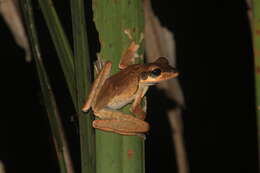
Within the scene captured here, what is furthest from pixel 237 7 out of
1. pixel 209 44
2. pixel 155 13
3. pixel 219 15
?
pixel 155 13

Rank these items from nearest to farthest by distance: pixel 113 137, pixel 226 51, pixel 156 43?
1. pixel 113 137
2. pixel 156 43
3. pixel 226 51

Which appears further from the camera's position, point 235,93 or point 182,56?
point 235,93

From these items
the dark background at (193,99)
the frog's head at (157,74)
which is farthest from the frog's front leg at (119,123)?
the dark background at (193,99)

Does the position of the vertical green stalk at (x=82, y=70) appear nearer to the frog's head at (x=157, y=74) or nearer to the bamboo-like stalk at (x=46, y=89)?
the bamboo-like stalk at (x=46, y=89)

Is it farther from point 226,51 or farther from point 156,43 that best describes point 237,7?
point 156,43

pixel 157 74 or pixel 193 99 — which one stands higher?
pixel 157 74

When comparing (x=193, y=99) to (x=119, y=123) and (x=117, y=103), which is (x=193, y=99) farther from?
(x=119, y=123)

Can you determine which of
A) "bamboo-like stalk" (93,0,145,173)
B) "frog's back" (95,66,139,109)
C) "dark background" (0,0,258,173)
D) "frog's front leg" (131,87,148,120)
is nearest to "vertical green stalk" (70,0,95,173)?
"bamboo-like stalk" (93,0,145,173)

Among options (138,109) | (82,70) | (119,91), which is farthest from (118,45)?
(119,91)
